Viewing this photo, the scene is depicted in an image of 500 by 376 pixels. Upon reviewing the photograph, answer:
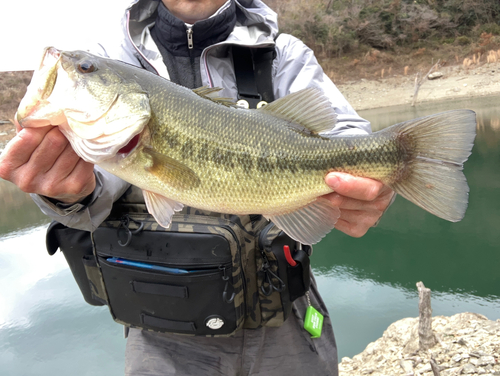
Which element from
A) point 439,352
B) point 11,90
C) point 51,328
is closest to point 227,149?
point 439,352

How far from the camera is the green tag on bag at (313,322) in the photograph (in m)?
2.00

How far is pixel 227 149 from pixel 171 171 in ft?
0.81

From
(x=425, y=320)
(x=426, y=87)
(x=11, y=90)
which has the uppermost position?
(x=425, y=320)

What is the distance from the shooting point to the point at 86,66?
1426mm

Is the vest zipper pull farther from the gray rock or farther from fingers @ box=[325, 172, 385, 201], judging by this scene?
the gray rock

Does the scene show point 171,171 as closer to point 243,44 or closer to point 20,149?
point 20,149

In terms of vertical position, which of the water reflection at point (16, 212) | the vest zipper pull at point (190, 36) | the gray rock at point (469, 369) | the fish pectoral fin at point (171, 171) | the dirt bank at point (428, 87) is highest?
the vest zipper pull at point (190, 36)

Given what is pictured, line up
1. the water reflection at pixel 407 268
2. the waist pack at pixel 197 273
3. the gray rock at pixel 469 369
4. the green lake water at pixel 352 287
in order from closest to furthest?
the waist pack at pixel 197 273
the gray rock at pixel 469 369
the green lake water at pixel 352 287
the water reflection at pixel 407 268

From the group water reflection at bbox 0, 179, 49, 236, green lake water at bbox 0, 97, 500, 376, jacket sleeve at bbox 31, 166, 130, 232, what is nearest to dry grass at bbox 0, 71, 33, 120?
water reflection at bbox 0, 179, 49, 236

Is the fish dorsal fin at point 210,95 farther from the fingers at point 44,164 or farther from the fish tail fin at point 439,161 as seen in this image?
the fish tail fin at point 439,161

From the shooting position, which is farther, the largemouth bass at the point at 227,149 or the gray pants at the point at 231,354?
the gray pants at the point at 231,354

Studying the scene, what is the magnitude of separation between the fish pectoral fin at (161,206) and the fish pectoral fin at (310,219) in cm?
42

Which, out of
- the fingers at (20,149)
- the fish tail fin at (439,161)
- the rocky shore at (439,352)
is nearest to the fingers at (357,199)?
the fish tail fin at (439,161)

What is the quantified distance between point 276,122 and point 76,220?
1.02 meters
